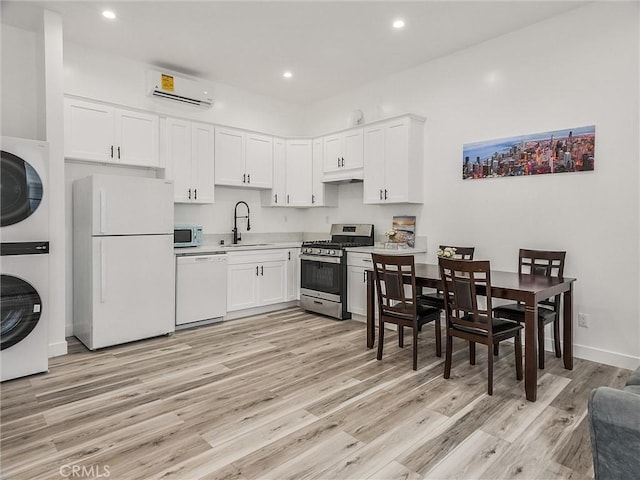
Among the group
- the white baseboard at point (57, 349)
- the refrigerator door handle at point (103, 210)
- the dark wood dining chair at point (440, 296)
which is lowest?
the white baseboard at point (57, 349)

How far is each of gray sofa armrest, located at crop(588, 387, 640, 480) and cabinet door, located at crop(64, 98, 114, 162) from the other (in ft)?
14.6

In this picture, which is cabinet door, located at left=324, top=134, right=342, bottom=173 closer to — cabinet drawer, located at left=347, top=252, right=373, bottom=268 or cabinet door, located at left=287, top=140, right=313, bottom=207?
cabinet door, located at left=287, top=140, right=313, bottom=207

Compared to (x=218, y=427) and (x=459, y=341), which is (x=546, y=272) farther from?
(x=218, y=427)

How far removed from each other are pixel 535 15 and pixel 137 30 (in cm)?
371

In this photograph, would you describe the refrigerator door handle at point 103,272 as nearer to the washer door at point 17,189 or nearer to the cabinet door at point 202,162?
the washer door at point 17,189

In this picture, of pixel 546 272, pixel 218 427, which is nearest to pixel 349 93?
pixel 546 272

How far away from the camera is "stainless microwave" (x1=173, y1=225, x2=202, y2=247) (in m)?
4.56

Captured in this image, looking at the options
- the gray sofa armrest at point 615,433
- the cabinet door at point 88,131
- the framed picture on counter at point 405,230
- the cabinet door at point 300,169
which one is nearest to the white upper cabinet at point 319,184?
the cabinet door at point 300,169

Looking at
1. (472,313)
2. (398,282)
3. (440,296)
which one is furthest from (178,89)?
(472,313)

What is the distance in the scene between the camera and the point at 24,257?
121 inches

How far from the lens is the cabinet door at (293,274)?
5402 millimetres

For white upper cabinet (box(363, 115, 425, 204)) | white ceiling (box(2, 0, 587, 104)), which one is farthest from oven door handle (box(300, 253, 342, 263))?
white ceiling (box(2, 0, 587, 104))

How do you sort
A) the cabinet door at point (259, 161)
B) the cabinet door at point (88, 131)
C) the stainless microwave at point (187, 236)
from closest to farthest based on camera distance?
the cabinet door at point (88, 131) < the stainless microwave at point (187, 236) < the cabinet door at point (259, 161)

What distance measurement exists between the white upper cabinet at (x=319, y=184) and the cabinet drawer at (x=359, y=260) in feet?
3.84
